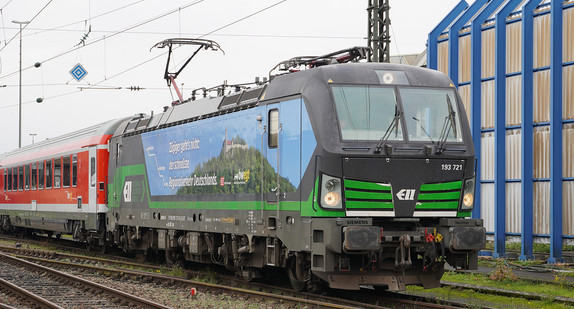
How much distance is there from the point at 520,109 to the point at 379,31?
438 cm

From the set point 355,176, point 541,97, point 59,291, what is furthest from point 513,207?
point 59,291

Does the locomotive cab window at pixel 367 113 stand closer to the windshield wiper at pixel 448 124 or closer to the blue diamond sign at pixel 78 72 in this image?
the windshield wiper at pixel 448 124

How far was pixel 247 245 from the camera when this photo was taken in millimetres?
13688

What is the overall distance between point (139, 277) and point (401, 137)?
6.91 meters

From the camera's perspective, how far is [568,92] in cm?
1870

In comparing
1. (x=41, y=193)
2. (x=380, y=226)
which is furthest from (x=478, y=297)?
(x=41, y=193)

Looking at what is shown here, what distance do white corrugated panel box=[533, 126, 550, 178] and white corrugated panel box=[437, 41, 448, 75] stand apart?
12.3ft

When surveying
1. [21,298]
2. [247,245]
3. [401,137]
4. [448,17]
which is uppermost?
[448,17]

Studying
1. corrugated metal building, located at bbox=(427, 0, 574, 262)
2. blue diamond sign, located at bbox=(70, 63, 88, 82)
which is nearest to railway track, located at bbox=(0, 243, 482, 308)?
corrugated metal building, located at bbox=(427, 0, 574, 262)

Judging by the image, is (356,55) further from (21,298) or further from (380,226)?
(21,298)

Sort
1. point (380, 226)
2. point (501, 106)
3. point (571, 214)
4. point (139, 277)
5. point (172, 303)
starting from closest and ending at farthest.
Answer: point (380, 226) < point (172, 303) < point (139, 277) < point (571, 214) < point (501, 106)

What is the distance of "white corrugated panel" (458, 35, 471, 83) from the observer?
2164cm

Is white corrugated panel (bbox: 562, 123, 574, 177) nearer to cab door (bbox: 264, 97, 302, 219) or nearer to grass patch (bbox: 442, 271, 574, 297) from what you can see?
grass patch (bbox: 442, 271, 574, 297)

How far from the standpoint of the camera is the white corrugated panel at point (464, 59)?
21.6m
